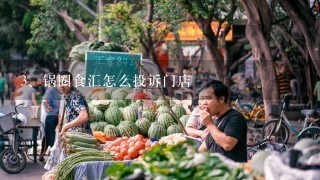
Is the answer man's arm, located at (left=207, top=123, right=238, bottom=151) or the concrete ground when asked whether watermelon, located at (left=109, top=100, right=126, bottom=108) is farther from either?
man's arm, located at (left=207, top=123, right=238, bottom=151)

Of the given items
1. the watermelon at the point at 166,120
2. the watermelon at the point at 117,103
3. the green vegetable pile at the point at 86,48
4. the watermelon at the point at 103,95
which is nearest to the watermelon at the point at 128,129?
the watermelon at the point at 166,120

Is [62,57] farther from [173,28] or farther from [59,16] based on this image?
[173,28]

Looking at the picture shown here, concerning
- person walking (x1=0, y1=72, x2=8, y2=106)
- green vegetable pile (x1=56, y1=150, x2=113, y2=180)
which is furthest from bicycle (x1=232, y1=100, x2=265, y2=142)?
green vegetable pile (x1=56, y1=150, x2=113, y2=180)

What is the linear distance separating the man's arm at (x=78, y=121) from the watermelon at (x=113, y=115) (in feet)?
9.58

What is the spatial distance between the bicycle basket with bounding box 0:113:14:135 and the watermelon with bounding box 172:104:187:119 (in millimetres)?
3394

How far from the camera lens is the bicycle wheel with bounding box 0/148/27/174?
578 inches

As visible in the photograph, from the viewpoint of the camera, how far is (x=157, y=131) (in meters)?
12.2

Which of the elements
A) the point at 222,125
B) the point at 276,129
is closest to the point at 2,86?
the point at 276,129

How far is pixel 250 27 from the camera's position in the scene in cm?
1802

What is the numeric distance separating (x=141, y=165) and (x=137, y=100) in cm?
853

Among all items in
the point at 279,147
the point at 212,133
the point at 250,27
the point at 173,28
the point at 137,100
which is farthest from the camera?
the point at 173,28

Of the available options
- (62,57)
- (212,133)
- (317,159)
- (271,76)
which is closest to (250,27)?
(271,76)

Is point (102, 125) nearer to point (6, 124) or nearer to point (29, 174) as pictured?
point (29, 174)

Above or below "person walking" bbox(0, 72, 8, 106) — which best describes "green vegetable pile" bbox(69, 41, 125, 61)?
above
